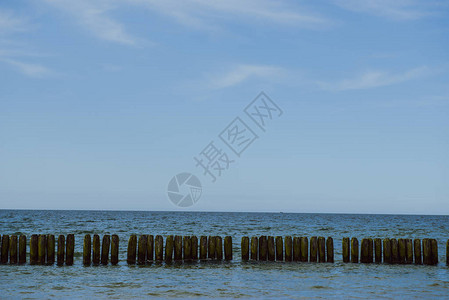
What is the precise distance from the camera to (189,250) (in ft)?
59.8

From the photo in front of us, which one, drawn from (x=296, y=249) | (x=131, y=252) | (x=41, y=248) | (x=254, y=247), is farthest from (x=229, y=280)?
(x=41, y=248)

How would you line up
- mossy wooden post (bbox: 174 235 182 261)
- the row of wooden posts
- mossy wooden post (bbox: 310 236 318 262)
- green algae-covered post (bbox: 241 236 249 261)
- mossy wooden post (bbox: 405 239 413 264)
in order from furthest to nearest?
green algae-covered post (bbox: 241 236 249 261), mossy wooden post (bbox: 405 239 413 264), mossy wooden post (bbox: 310 236 318 262), mossy wooden post (bbox: 174 235 182 261), the row of wooden posts

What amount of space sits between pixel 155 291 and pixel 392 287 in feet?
22.7

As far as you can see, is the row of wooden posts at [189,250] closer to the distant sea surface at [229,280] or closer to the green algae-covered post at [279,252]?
the green algae-covered post at [279,252]

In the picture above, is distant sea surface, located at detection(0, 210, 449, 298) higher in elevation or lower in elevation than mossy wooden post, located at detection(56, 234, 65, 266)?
lower

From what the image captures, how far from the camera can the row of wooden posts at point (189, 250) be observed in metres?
17.7

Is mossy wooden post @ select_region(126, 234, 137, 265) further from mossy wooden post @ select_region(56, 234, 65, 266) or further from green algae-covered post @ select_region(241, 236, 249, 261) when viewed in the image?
green algae-covered post @ select_region(241, 236, 249, 261)

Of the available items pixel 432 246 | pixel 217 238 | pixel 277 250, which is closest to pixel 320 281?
pixel 277 250

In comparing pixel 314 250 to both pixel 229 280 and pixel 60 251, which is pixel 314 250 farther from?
pixel 60 251

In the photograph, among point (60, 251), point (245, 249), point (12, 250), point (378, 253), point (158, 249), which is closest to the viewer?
point (12, 250)

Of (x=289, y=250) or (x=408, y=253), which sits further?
(x=408, y=253)

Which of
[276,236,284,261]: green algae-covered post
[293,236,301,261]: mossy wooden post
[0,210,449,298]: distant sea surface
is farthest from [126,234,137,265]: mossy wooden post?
[293,236,301,261]: mossy wooden post

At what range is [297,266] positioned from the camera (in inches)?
706

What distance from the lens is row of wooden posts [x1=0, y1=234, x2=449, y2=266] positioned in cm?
1770
